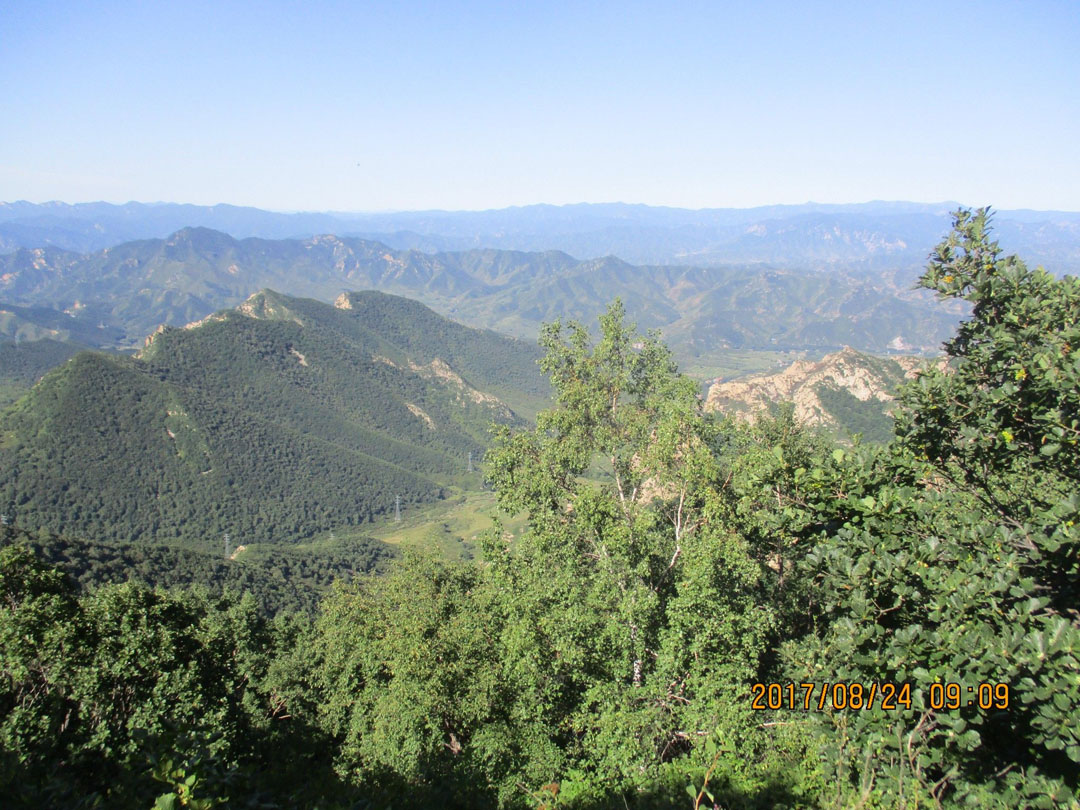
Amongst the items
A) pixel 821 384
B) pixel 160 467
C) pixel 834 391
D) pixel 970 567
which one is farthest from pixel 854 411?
pixel 160 467

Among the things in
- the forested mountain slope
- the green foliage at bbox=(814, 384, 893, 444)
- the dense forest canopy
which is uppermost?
the dense forest canopy

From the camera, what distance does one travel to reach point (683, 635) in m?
14.3

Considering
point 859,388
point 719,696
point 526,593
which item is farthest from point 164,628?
point 859,388

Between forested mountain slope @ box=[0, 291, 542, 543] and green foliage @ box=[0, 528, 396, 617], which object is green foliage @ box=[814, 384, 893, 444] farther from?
forested mountain slope @ box=[0, 291, 542, 543]

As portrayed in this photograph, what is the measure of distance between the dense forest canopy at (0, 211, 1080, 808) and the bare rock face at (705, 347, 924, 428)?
139230 millimetres

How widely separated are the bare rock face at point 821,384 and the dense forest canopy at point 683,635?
457 ft

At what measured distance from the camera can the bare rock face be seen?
513 ft

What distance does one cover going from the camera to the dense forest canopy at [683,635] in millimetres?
7262

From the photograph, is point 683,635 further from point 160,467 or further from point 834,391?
point 160,467

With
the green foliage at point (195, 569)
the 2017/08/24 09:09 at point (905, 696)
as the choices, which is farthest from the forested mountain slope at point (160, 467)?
the 2017/08/24 09:09 at point (905, 696)

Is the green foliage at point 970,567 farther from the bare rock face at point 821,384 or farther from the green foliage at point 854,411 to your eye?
the bare rock face at point 821,384

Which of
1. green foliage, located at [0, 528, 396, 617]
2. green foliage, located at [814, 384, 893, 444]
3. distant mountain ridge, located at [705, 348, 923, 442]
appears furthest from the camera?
distant mountain ridge, located at [705, 348, 923, 442]

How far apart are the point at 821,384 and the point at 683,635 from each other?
166720mm

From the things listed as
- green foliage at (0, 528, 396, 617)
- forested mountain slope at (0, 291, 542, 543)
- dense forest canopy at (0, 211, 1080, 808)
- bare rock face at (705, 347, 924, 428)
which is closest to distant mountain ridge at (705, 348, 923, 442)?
bare rock face at (705, 347, 924, 428)
